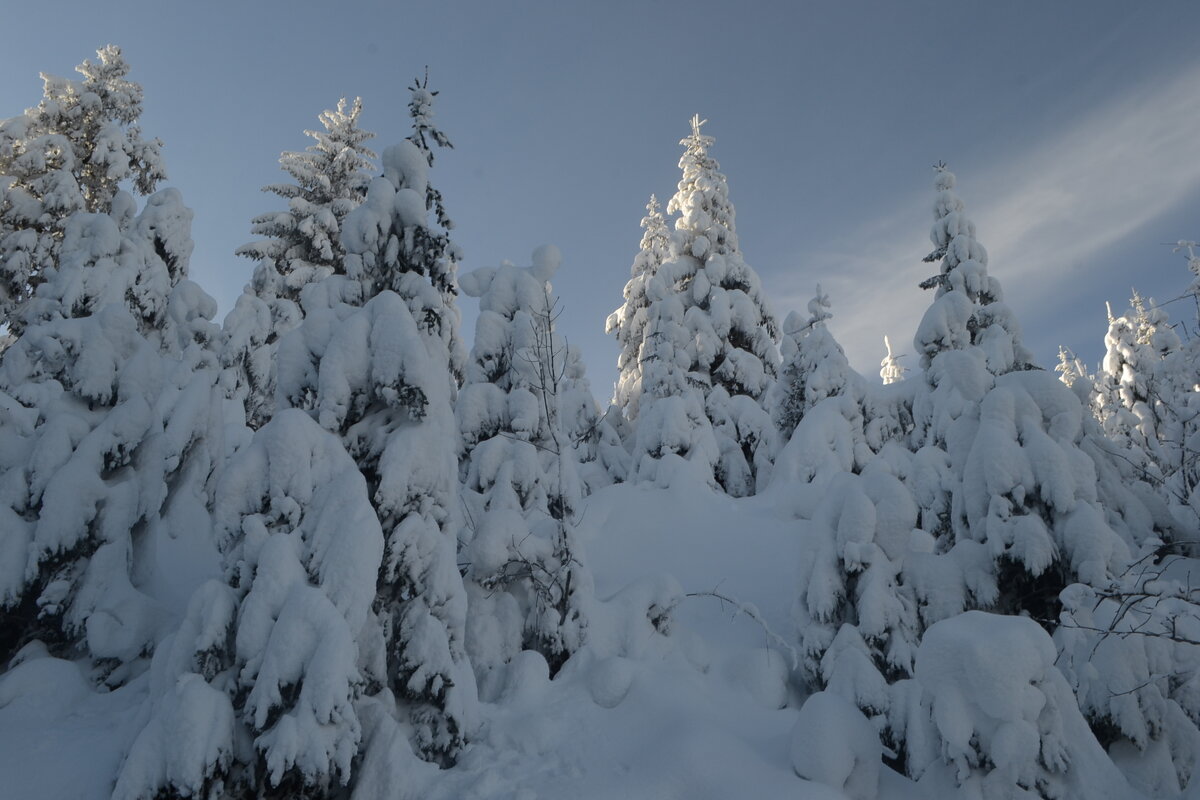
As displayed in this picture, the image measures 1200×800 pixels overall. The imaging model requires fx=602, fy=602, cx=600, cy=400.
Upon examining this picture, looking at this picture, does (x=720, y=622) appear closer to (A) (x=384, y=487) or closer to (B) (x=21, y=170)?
(A) (x=384, y=487)

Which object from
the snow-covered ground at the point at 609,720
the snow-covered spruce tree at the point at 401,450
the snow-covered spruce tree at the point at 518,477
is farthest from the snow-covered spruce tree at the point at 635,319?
the snow-covered spruce tree at the point at 401,450

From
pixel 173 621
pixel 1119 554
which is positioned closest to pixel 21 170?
pixel 173 621

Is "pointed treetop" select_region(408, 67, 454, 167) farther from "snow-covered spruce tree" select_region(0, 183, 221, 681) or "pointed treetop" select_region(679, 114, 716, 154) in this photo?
"pointed treetop" select_region(679, 114, 716, 154)

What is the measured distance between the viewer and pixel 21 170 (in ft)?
59.1

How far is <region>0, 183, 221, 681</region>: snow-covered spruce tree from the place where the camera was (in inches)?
305

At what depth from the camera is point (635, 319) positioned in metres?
25.5

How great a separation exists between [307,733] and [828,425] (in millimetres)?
13587

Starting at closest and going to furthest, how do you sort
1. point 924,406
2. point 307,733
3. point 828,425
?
point 307,733 < point 924,406 < point 828,425

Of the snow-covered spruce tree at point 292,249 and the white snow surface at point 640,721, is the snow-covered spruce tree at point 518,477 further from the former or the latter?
the snow-covered spruce tree at point 292,249

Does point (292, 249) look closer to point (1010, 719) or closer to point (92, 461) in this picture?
point (92, 461)

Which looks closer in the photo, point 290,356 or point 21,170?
point 290,356

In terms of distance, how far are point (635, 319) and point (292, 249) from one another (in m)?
13.6

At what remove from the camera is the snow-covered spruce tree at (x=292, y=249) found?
1770 cm

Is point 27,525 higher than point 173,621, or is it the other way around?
point 27,525
